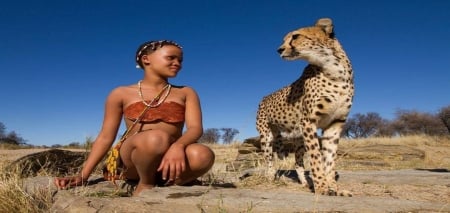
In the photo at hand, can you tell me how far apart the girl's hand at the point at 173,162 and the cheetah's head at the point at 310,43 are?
1.87 metres

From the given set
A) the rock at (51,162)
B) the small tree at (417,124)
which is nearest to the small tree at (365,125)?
the small tree at (417,124)

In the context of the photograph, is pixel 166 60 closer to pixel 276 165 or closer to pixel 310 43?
pixel 310 43

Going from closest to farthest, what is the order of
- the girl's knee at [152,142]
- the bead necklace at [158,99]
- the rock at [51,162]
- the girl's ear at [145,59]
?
the girl's knee at [152,142]
the bead necklace at [158,99]
the girl's ear at [145,59]
the rock at [51,162]

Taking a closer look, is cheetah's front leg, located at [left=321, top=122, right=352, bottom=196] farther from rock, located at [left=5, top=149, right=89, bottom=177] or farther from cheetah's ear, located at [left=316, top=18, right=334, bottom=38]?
rock, located at [left=5, top=149, right=89, bottom=177]

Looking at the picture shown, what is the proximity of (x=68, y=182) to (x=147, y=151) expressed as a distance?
978mm

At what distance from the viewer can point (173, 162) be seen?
3.07 metres

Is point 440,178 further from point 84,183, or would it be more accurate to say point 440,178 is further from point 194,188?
point 84,183

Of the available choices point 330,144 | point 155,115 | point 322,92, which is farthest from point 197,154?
point 330,144

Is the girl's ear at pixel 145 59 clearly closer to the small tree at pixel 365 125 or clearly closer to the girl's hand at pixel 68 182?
the girl's hand at pixel 68 182

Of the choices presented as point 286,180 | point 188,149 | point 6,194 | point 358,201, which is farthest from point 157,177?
point 286,180

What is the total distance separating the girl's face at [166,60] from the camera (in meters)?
3.60

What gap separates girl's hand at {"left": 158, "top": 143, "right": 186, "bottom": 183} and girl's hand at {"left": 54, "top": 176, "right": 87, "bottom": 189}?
0.96 metres

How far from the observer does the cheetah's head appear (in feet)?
14.7

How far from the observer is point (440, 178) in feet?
17.2
